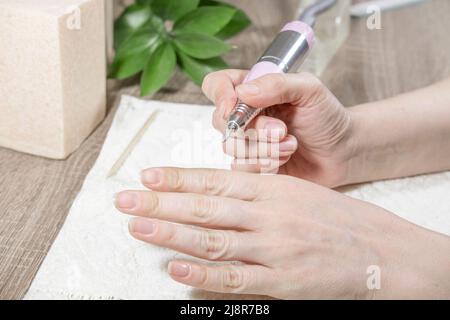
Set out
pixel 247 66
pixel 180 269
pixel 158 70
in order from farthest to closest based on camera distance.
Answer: pixel 247 66, pixel 158 70, pixel 180 269

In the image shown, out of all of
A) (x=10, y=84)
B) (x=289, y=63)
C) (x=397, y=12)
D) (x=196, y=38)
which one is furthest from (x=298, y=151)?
(x=397, y=12)

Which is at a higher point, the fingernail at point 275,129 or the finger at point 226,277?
the fingernail at point 275,129

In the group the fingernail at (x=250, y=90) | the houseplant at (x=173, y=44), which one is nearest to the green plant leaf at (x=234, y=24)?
the houseplant at (x=173, y=44)

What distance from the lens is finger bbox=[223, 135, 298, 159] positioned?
0.66 meters

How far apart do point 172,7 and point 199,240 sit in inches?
18.3

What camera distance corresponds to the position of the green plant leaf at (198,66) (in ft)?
2.93

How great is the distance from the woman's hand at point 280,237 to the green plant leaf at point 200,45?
0.31m

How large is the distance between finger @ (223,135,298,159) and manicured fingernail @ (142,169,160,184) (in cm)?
10

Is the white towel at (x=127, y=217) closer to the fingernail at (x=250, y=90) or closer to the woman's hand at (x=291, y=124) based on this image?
the woman's hand at (x=291, y=124)

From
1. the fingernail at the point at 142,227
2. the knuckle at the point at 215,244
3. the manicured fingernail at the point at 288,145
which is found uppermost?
the manicured fingernail at the point at 288,145

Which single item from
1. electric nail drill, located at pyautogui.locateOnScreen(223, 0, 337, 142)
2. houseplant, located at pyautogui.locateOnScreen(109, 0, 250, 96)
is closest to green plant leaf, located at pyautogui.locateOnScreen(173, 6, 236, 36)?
houseplant, located at pyautogui.locateOnScreen(109, 0, 250, 96)

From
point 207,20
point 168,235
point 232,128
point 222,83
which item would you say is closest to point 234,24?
point 207,20

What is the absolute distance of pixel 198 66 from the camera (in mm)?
899

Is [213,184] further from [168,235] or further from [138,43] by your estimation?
[138,43]
